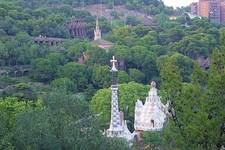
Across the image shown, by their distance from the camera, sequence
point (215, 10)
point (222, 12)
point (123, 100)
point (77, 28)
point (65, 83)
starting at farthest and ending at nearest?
point (222, 12) < point (215, 10) < point (77, 28) < point (65, 83) < point (123, 100)

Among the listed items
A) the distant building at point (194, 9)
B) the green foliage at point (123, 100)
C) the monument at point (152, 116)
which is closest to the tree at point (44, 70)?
the green foliage at point (123, 100)

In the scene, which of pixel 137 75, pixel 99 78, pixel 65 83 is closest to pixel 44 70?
pixel 99 78

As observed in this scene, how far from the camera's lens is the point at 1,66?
41.9m

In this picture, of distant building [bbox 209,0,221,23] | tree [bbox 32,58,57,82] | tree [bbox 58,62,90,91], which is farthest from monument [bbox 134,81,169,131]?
distant building [bbox 209,0,221,23]

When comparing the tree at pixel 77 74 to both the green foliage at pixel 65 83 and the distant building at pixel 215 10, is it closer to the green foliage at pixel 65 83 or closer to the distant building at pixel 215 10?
the green foliage at pixel 65 83

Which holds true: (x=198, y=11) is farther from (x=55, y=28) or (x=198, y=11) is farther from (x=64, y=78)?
(x=64, y=78)

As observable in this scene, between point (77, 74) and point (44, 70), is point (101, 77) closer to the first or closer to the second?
point (77, 74)

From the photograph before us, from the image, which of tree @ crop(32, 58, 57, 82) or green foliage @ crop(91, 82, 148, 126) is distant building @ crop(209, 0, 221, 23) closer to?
tree @ crop(32, 58, 57, 82)

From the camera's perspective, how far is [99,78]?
3972cm

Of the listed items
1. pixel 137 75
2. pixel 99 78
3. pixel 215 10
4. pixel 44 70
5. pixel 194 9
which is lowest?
pixel 137 75

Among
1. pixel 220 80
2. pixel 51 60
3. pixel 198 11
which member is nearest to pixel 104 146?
pixel 220 80

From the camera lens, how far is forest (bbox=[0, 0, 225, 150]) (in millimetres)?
13758

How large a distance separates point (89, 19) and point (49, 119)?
50682mm

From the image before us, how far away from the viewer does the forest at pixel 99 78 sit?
13758 millimetres
